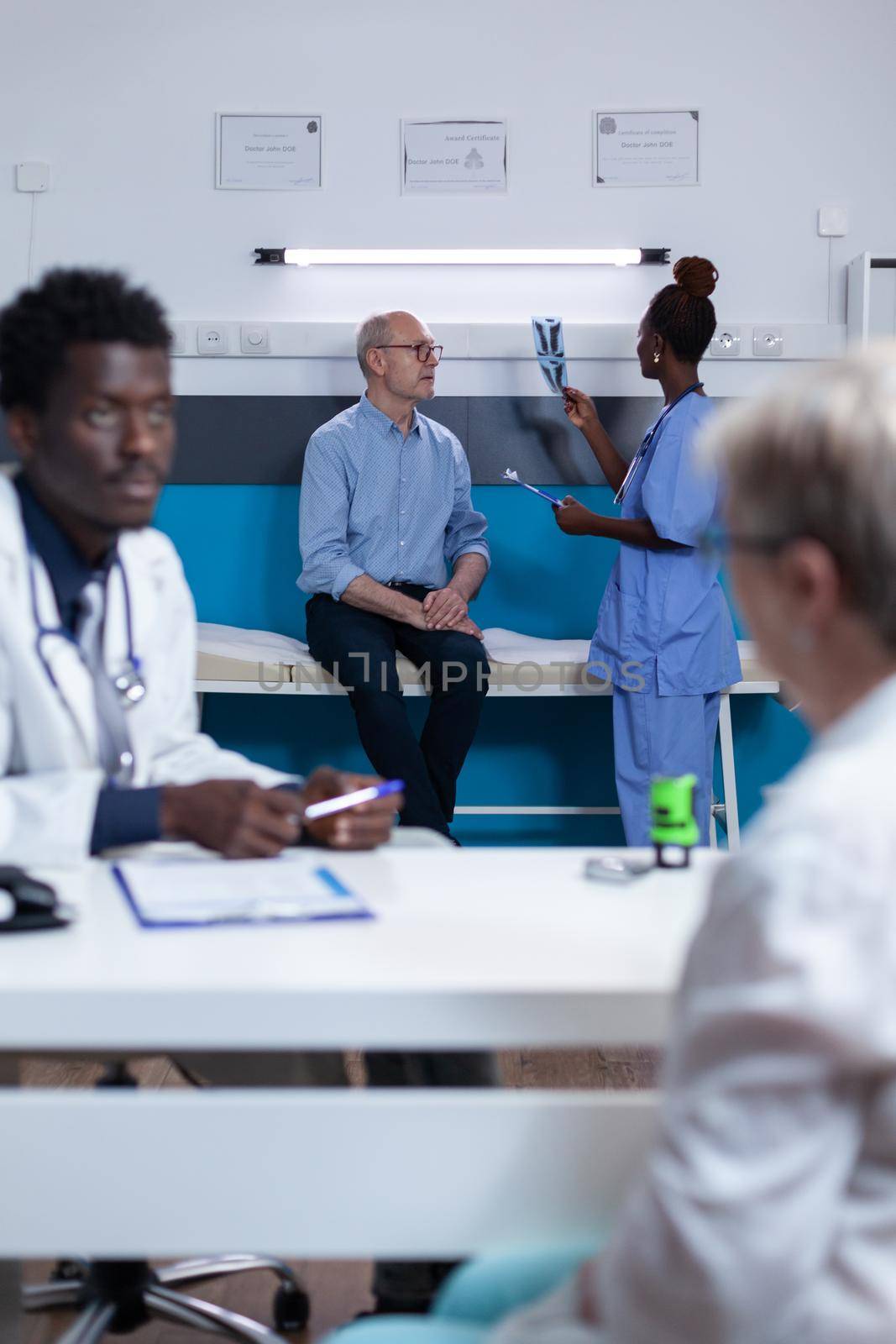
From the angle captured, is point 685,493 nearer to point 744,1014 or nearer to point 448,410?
point 448,410

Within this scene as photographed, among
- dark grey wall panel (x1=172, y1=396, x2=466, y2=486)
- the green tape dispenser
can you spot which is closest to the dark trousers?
dark grey wall panel (x1=172, y1=396, x2=466, y2=486)

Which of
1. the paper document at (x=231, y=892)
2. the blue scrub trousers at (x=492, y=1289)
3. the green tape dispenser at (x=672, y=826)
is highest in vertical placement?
the green tape dispenser at (x=672, y=826)

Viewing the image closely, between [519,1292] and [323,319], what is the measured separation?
11.4 feet

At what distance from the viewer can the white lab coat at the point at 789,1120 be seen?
1.90ft

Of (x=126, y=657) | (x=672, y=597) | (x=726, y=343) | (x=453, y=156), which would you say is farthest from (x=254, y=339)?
(x=126, y=657)

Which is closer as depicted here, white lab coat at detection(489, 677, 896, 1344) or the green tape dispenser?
white lab coat at detection(489, 677, 896, 1344)

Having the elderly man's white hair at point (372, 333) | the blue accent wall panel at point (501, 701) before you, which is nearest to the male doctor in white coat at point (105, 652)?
the elderly man's white hair at point (372, 333)

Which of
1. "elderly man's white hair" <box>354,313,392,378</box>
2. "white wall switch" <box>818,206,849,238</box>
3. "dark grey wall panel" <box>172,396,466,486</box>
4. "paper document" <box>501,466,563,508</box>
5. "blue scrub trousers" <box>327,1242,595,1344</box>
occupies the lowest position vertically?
"blue scrub trousers" <box>327,1242,595,1344</box>

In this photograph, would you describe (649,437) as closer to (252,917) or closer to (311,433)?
(311,433)

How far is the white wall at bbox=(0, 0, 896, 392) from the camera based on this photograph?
3.87 meters

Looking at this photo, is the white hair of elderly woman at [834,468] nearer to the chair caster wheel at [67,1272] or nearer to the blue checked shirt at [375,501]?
the chair caster wheel at [67,1272]

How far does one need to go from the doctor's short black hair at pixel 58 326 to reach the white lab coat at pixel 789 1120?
1088 mm

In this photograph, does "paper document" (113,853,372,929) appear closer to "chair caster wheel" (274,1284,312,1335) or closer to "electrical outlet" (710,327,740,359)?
"chair caster wheel" (274,1284,312,1335)

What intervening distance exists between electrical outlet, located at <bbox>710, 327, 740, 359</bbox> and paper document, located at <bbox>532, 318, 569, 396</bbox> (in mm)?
461
